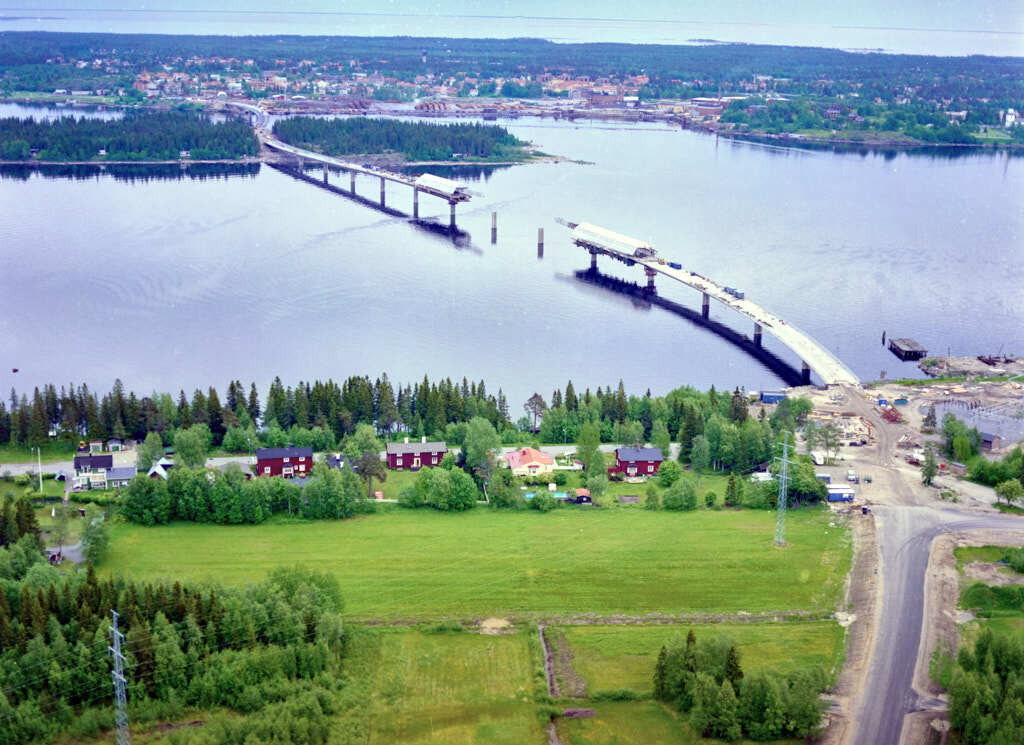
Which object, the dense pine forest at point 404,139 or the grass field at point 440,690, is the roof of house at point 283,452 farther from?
the dense pine forest at point 404,139

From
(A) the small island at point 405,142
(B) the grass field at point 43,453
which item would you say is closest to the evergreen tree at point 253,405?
(B) the grass field at point 43,453

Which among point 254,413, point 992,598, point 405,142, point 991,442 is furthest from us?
point 405,142

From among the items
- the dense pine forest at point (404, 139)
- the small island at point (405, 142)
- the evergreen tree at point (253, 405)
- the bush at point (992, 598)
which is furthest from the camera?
the dense pine forest at point (404, 139)

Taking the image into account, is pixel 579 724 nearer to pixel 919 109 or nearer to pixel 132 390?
pixel 132 390

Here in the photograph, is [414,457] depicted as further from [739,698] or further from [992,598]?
[992,598]

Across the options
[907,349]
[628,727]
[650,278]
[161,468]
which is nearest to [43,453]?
[161,468]

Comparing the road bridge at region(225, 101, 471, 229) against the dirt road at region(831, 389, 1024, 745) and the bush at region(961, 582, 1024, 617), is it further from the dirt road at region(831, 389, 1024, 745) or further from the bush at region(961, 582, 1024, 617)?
the bush at region(961, 582, 1024, 617)

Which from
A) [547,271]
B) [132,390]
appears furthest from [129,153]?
[132,390]
